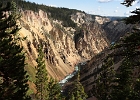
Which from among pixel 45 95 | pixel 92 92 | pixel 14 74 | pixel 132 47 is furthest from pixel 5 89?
pixel 92 92

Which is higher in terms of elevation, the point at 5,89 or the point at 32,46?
the point at 32,46

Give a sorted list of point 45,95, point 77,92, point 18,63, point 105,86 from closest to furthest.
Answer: point 18,63
point 105,86
point 77,92
point 45,95

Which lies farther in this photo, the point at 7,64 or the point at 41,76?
the point at 41,76

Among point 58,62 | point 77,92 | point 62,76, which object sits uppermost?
point 58,62

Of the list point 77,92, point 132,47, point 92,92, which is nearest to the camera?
point 132,47

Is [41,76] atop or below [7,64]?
atop

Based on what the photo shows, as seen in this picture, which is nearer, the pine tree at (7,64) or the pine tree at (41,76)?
the pine tree at (7,64)

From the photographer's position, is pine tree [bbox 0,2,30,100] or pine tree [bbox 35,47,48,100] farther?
pine tree [bbox 35,47,48,100]

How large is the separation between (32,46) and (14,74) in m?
117

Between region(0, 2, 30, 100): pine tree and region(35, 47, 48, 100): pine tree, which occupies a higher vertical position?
region(35, 47, 48, 100): pine tree

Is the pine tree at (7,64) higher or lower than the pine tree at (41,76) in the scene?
lower

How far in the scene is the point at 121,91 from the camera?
29828 millimetres

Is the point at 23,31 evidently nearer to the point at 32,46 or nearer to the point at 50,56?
the point at 32,46

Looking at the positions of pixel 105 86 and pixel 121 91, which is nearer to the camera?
pixel 121 91
